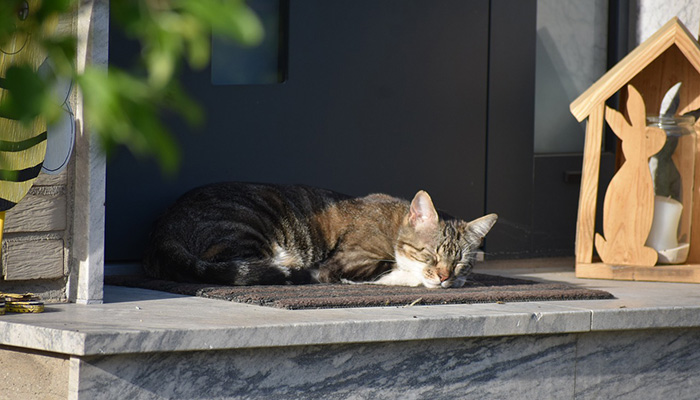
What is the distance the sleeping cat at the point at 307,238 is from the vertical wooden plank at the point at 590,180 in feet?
2.18

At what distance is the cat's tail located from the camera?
11.0 feet

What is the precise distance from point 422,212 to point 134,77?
3.15m

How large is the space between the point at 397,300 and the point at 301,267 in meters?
0.65

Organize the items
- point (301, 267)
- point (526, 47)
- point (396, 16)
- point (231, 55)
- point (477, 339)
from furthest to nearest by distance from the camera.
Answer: point (526, 47) → point (396, 16) → point (231, 55) → point (301, 267) → point (477, 339)

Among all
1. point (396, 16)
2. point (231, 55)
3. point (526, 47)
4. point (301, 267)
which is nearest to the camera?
point (301, 267)

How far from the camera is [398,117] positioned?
4.48 metres

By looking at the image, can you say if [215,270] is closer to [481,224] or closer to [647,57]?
[481,224]

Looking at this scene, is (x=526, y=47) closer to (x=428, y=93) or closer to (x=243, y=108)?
(x=428, y=93)

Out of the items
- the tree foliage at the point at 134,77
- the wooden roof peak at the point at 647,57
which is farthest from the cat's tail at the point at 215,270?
the tree foliage at the point at 134,77

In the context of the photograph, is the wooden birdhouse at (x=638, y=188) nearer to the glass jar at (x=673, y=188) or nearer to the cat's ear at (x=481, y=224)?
the glass jar at (x=673, y=188)

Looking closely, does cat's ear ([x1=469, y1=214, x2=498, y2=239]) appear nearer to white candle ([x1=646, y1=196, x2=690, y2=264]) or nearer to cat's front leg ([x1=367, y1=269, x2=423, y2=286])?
cat's front leg ([x1=367, y1=269, x2=423, y2=286])

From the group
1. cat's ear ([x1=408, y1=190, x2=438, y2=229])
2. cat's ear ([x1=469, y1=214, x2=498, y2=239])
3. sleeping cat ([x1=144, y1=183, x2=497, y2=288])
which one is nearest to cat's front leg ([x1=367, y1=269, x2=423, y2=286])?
sleeping cat ([x1=144, y1=183, x2=497, y2=288])

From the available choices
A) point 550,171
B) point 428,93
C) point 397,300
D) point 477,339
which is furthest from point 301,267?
point 550,171

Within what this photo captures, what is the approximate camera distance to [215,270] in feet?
11.0
